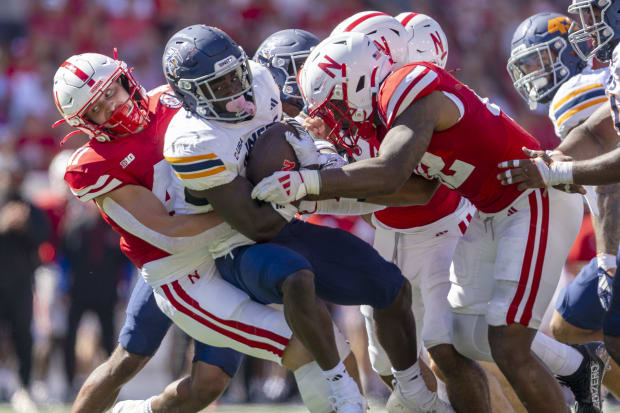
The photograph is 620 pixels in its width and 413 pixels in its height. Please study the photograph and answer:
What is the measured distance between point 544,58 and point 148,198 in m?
2.23

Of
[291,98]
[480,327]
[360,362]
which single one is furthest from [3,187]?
[480,327]

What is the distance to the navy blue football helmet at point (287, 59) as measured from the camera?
5430mm

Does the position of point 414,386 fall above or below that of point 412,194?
below

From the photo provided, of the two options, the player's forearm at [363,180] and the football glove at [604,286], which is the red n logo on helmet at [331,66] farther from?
the football glove at [604,286]

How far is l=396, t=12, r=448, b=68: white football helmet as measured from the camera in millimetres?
5391

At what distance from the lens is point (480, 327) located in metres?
4.69

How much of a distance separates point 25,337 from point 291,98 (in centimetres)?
394

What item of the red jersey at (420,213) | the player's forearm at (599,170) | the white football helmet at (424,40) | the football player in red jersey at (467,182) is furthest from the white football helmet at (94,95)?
the player's forearm at (599,170)

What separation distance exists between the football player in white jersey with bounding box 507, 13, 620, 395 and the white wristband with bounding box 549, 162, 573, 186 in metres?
0.92

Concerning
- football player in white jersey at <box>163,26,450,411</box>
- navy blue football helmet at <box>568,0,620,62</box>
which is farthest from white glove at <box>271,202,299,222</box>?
navy blue football helmet at <box>568,0,620,62</box>

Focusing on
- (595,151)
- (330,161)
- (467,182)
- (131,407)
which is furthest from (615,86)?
(131,407)

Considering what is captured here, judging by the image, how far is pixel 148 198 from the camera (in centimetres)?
462

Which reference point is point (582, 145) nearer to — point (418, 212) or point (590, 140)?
point (590, 140)

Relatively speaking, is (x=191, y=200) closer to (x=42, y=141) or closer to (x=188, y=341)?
(x=188, y=341)
